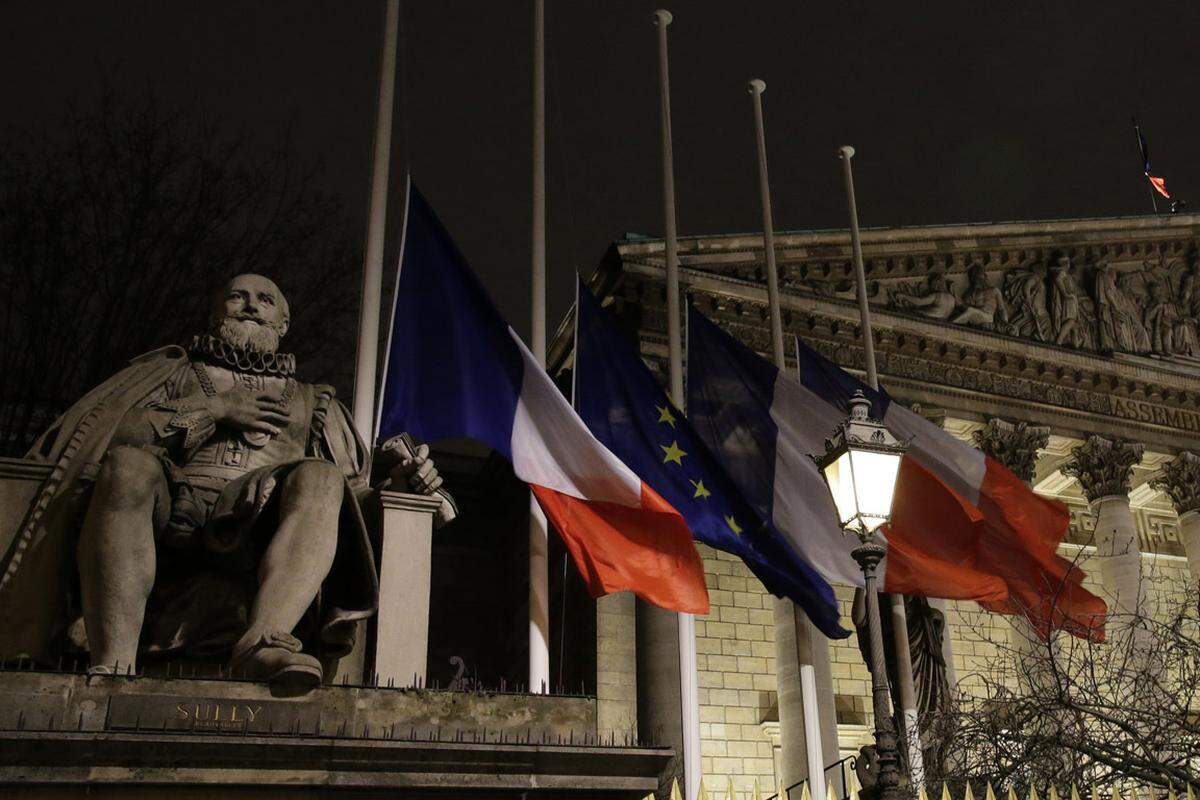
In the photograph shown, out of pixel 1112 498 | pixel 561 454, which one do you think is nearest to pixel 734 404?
pixel 561 454

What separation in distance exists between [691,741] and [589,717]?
251 inches

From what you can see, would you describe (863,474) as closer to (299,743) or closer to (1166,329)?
(299,743)

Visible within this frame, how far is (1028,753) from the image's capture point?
846 cm

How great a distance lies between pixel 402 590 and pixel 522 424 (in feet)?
12.8

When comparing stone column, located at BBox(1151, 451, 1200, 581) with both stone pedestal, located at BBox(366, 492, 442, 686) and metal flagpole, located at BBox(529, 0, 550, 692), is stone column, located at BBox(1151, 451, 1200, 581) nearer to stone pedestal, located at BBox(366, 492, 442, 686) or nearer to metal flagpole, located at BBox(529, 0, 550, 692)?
metal flagpole, located at BBox(529, 0, 550, 692)

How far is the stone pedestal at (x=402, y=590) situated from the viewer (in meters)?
6.13

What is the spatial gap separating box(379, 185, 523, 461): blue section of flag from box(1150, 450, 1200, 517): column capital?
20.0 meters

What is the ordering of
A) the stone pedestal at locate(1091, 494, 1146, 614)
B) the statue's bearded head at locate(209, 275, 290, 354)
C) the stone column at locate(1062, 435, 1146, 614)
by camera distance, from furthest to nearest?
the stone column at locate(1062, 435, 1146, 614) → the stone pedestal at locate(1091, 494, 1146, 614) → the statue's bearded head at locate(209, 275, 290, 354)

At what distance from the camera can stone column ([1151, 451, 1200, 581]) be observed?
25203mm

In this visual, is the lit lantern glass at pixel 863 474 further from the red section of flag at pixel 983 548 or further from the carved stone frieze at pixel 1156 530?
the carved stone frieze at pixel 1156 530

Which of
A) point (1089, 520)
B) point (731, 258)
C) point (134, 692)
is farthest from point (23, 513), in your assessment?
point (1089, 520)

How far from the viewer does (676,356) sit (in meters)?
12.9

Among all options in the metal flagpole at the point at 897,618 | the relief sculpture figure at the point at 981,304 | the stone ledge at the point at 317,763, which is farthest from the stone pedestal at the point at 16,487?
the relief sculpture figure at the point at 981,304

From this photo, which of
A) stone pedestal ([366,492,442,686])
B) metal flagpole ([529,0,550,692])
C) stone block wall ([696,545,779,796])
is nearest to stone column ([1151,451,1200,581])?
stone block wall ([696,545,779,796])
